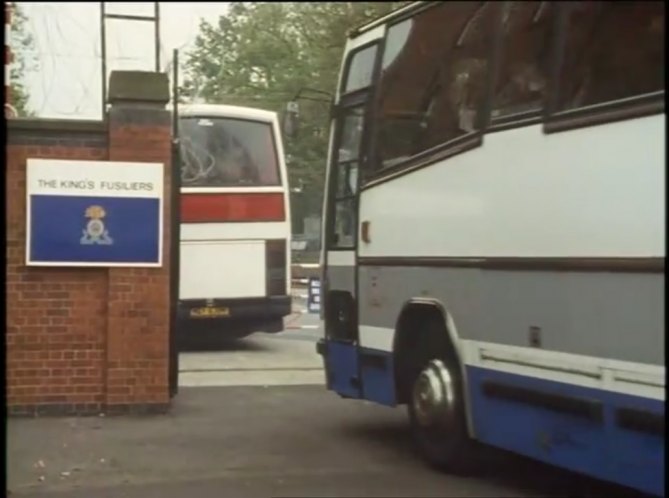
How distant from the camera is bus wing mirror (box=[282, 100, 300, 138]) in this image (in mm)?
8320

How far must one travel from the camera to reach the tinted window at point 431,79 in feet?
22.0

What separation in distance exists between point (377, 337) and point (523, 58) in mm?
2451

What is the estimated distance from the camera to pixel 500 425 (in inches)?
260

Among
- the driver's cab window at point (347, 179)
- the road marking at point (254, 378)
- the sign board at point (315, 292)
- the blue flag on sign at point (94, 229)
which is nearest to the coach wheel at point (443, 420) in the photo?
the driver's cab window at point (347, 179)

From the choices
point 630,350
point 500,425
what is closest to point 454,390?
point 500,425

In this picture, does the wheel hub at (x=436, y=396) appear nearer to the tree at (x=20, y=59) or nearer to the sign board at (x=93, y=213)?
the sign board at (x=93, y=213)

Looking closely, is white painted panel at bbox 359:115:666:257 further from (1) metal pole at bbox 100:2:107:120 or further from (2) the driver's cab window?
(1) metal pole at bbox 100:2:107:120

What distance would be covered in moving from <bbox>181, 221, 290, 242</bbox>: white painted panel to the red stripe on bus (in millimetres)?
79

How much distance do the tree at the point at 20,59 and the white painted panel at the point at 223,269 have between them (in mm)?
4973

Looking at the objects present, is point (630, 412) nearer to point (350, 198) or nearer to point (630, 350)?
point (630, 350)

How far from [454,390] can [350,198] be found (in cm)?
185

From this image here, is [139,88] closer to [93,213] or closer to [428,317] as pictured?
[93,213]

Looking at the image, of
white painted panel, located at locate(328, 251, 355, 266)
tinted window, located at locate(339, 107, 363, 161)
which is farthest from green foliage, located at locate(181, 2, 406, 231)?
white painted panel, located at locate(328, 251, 355, 266)

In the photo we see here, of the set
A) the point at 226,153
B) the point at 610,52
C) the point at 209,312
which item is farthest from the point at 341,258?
the point at 209,312
